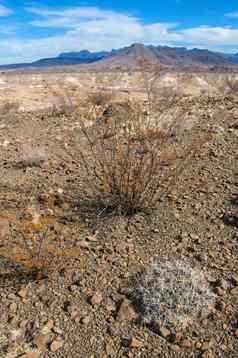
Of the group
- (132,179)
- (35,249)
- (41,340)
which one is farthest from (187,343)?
(132,179)

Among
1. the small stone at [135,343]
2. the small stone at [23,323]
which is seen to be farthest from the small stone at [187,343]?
the small stone at [23,323]

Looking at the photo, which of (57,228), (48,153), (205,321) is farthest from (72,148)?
(205,321)

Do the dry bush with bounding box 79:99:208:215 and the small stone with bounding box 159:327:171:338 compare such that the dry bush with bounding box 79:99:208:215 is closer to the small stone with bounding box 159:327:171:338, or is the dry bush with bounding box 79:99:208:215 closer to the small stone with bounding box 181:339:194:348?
the small stone with bounding box 159:327:171:338

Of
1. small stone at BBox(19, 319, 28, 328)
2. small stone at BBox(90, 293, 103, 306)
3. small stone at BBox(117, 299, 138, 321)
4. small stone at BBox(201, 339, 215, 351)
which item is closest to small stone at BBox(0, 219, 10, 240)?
small stone at BBox(19, 319, 28, 328)

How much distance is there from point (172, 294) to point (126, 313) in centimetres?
35

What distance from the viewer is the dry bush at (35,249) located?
10.2 ft

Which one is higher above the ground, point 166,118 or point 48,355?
point 166,118

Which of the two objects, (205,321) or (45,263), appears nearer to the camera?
(205,321)

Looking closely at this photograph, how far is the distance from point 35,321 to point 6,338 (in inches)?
8.6

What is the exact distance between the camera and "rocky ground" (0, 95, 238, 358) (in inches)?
101

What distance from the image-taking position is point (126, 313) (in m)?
2.76

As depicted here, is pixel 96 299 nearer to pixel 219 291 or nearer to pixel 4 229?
pixel 219 291

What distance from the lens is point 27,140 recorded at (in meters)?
6.35

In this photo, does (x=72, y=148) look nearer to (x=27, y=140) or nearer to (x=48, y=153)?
(x=48, y=153)
